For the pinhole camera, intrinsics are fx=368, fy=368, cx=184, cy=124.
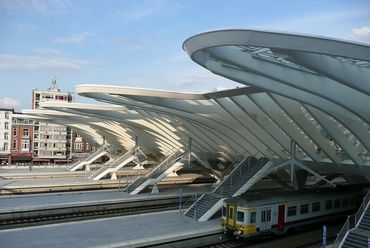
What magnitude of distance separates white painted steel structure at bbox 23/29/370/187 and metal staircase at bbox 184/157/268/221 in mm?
893

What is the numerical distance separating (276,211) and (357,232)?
15.7ft

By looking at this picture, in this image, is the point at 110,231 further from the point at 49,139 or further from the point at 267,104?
the point at 49,139

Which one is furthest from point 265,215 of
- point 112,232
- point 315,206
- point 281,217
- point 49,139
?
point 49,139

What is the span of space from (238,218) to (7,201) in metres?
18.6

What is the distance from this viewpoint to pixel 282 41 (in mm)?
9227

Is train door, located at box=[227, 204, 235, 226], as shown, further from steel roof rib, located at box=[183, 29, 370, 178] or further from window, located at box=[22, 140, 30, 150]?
window, located at box=[22, 140, 30, 150]

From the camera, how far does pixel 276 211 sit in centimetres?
1927

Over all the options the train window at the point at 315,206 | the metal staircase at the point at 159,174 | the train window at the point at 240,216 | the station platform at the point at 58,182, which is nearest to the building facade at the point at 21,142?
the station platform at the point at 58,182

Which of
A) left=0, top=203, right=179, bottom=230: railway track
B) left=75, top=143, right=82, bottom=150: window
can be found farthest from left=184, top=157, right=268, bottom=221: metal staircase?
left=75, top=143, right=82, bottom=150: window

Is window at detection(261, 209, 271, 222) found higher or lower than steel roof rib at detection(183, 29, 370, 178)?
lower

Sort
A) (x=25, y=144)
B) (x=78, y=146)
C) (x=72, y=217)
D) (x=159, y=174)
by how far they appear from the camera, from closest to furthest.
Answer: (x=72, y=217)
(x=159, y=174)
(x=25, y=144)
(x=78, y=146)

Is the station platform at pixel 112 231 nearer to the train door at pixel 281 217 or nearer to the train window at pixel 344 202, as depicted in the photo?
the train door at pixel 281 217

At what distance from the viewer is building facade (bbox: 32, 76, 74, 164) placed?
235 feet

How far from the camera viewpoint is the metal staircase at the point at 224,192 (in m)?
22.6
